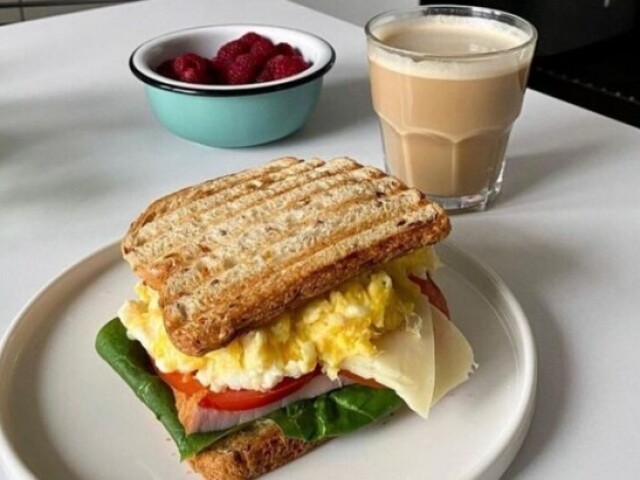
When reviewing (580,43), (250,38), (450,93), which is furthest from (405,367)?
(580,43)

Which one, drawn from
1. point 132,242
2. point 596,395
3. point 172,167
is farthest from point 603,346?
point 172,167

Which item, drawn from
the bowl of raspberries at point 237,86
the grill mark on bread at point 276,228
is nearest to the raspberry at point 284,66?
the bowl of raspberries at point 237,86

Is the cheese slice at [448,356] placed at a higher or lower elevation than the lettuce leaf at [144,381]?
lower

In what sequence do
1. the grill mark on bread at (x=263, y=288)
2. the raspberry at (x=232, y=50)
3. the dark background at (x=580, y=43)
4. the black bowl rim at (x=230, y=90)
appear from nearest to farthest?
the grill mark on bread at (x=263, y=288), the black bowl rim at (x=230, y=90), the raspberry at (x=232, y=50), the dark background at (x=580, y=43)

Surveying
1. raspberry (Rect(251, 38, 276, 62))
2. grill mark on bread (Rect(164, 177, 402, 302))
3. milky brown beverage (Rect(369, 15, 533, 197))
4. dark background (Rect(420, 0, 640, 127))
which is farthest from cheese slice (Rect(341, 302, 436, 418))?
dark background (Rect(420, 0, 640, 127))

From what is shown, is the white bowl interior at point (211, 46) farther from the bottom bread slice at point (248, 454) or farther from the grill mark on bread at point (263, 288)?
the bottom bread slice at point (248, 454)

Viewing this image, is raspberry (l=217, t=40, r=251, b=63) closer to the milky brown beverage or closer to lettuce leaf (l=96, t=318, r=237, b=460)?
the milky brown beverage

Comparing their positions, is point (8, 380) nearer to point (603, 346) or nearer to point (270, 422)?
point (270, 422)
